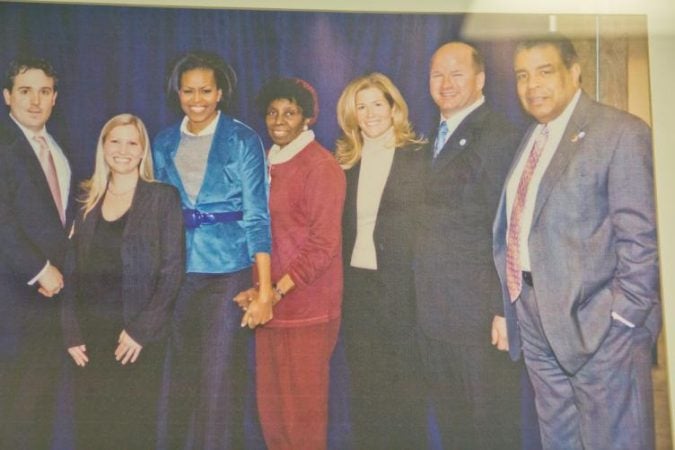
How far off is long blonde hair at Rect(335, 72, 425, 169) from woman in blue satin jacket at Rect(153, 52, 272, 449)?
0.32m

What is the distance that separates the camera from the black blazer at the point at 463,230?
285cm

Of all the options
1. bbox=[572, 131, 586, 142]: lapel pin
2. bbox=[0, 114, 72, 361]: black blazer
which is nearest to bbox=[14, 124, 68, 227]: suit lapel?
bbox=[0, 114, 72, 361]: black blazer

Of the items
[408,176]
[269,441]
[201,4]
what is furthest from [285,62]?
[269,441]

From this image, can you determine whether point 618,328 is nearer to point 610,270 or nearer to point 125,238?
point 610,270

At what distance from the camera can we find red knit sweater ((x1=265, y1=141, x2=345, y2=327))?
2.84 m

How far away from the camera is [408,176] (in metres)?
2.90

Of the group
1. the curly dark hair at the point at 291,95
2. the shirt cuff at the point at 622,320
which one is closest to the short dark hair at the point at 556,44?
the curly dark hair at the point at 291,95

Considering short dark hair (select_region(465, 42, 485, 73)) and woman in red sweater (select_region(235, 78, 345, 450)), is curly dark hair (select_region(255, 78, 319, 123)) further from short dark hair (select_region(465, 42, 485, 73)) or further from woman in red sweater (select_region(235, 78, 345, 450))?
short dark hair (select_region(465, 42, 485, 73))

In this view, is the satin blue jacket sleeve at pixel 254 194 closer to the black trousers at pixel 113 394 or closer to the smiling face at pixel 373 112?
the smiling face at pixel 373 112

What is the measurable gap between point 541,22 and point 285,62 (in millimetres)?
995

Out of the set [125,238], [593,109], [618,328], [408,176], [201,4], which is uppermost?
[201,4]

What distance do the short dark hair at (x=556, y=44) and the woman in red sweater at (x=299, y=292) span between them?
857 millimetres

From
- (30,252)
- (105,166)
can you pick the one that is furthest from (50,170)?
(30,252)

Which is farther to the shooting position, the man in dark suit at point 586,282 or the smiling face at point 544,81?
the smiling face at point 544,81
